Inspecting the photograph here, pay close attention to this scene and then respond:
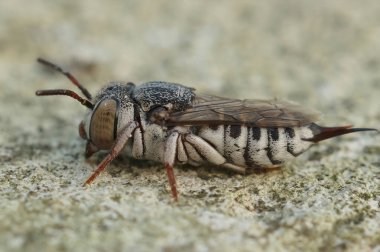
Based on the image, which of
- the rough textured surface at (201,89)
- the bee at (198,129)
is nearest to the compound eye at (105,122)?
the bee at (198,129)

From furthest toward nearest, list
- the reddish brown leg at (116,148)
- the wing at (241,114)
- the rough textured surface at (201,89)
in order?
the wing at (241,114), the reddish brown leg at (116,148), the rough textured surface at (201,89)

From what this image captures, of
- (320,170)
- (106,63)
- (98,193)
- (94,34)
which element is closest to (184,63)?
(106,63)

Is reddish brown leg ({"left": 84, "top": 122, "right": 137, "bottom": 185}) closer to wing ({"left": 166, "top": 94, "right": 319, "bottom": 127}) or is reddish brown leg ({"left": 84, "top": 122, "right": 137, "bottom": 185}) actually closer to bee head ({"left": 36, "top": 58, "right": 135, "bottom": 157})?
bee head ({"left": 36, "top": 58, "right": 135, "bottom": 157})

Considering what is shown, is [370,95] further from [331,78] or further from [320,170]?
[320,170]

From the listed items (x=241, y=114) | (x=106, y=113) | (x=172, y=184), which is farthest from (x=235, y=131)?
(x=106, y=113)

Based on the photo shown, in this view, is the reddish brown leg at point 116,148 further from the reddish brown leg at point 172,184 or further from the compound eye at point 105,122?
the reddish brown leg at point 172,184

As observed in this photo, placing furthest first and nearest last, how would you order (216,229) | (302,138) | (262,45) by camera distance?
1. (262,45)
2. (302,138)
3. (216,229)

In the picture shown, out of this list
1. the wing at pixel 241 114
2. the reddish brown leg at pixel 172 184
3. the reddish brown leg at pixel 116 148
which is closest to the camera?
the reddish brown leg at pixel 172 184
